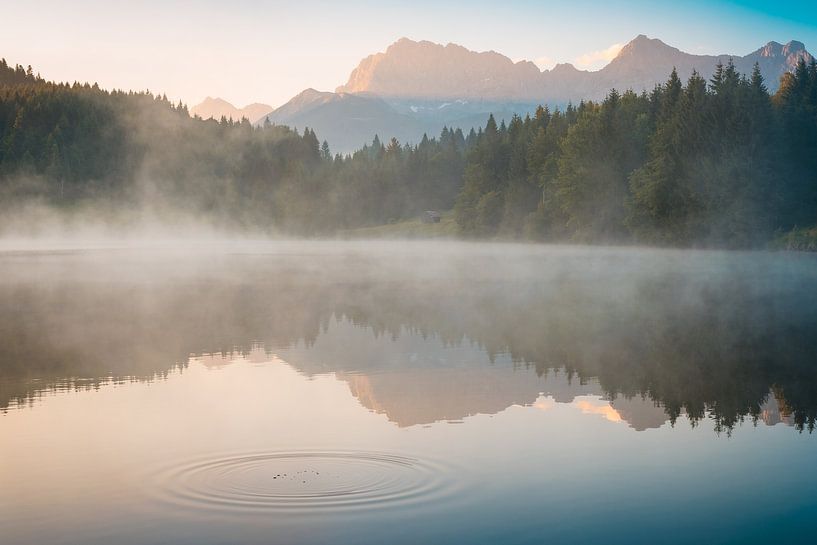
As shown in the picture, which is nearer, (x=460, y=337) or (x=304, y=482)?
(x=304, y=482)

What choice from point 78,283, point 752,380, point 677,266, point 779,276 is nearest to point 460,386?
point 752,380

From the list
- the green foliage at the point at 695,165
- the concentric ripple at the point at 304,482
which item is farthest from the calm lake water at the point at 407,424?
the green foliage at the point at 695,165

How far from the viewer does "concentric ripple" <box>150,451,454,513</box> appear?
14477 mm

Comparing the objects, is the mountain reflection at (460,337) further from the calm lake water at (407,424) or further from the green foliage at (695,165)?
the green foliage at (695,165)

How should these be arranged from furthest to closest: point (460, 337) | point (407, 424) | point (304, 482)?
point (460, 337) < point (407, 424) < point (304, 482)

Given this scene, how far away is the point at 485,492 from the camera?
49.6 ft

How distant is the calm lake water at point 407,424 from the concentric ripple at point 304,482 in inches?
2.3

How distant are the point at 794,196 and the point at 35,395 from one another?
354 feet

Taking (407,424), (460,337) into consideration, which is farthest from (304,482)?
(460,337)

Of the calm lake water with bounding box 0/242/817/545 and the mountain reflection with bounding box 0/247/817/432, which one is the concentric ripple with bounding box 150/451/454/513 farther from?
the mountain reflection with bounding box 0/247/817/432

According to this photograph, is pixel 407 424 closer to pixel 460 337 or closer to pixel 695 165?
pixel 460 337

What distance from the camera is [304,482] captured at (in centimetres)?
1558

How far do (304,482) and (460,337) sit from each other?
68.3 ft

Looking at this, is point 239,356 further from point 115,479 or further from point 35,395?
point 115,479
